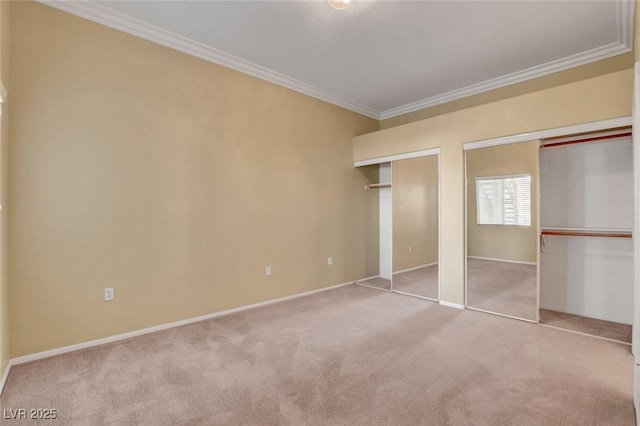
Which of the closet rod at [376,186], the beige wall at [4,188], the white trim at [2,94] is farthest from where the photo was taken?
the closet rod at [376,186]

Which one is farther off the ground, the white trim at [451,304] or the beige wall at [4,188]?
the beige wall at [4,188]

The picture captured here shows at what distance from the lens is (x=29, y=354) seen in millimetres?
2512

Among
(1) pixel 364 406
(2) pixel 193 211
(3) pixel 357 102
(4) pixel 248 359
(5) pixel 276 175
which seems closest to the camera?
(1) pixel 364 406

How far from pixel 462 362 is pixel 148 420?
2.30m

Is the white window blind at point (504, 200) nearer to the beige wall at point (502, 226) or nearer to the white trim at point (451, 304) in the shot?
the beige wall at point (502, 226)

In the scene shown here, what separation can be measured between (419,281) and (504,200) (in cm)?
163

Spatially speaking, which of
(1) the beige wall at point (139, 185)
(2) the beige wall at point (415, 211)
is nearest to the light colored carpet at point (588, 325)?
(2) the beige wall at point (415, 211)

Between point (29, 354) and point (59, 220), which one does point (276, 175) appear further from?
point (29, 354)

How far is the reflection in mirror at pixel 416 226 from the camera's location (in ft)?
14.2

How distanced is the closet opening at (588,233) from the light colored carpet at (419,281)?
123cm

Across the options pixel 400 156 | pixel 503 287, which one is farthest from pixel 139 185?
pixel 503 287

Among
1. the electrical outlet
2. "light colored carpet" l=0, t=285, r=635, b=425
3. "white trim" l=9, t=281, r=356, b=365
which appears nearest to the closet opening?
"light colored carpet" l=0, t=285, r=635, b=425

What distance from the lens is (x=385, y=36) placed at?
322 cm

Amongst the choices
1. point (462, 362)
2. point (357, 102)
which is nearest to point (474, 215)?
point (462, 362)
